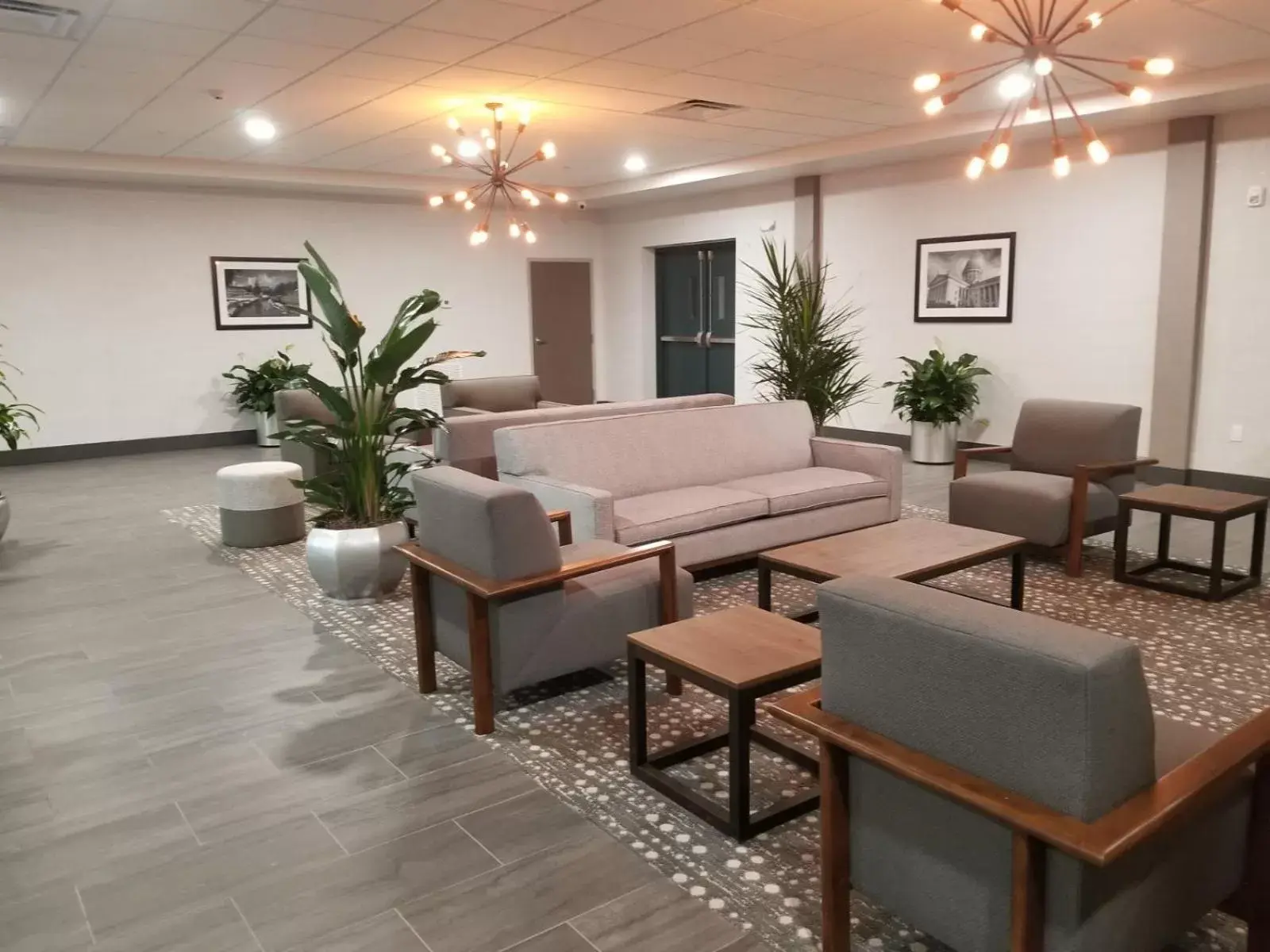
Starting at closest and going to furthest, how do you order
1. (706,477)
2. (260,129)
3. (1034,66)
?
(1034,66) → (706,477) → (260,129)

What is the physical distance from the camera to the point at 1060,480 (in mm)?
5090

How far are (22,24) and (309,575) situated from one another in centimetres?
298

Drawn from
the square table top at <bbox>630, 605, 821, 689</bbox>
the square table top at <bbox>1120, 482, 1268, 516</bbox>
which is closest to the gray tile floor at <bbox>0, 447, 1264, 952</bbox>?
the square table top at <bbox>630, 605, 821, 689</bbox>

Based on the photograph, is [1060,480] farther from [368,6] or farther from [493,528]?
[368,6]

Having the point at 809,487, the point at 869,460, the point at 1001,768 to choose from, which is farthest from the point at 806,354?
the point at 1001,768

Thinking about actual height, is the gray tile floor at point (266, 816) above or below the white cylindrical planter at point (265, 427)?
below

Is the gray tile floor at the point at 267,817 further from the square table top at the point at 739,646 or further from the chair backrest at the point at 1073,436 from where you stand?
the chair backrest at the point at 1073,436

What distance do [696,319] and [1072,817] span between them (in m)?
10.1

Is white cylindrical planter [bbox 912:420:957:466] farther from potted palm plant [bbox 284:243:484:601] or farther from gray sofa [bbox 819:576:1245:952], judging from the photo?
gray sofa [bbox 819:576:1245:952]

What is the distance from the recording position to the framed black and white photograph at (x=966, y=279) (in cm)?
795

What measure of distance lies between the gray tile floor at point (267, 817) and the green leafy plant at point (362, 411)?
0.61 meters

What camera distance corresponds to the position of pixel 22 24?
4480 mm

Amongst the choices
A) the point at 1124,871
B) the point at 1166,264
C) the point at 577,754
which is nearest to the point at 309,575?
the point at 577,754

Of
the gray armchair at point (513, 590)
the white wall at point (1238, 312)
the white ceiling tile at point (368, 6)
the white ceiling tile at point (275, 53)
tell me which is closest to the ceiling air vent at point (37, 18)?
the white ceiling tile at point (275, 53)
